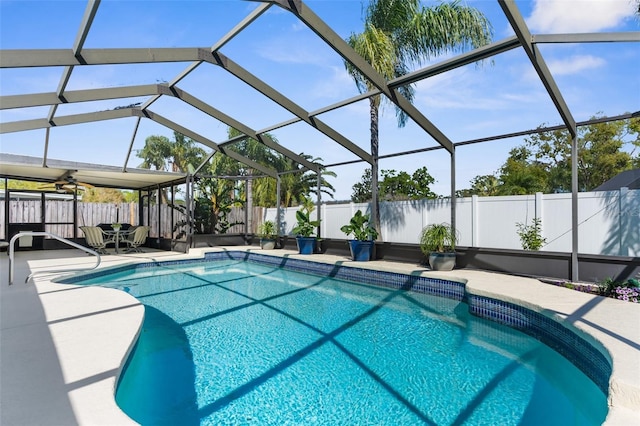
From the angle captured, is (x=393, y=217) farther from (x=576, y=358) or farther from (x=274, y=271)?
(x=576, y=358)

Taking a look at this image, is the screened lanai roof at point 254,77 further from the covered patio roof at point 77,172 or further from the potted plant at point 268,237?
the potted plant at point 268,237

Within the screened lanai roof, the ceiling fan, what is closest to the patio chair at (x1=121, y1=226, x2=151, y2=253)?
the screened lanai roof

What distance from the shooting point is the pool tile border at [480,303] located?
11.7 ft

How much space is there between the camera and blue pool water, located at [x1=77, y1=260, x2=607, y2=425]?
9.64 feet

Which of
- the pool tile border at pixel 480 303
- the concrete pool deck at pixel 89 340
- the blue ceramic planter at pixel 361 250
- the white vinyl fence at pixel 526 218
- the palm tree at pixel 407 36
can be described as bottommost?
the pool tile border at pixel 480 303

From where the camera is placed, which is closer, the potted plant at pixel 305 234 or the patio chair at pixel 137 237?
the potted plant at pixel 305 234

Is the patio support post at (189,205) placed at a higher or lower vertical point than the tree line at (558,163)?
lower

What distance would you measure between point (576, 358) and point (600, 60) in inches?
471

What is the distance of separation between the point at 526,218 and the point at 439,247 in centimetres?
274

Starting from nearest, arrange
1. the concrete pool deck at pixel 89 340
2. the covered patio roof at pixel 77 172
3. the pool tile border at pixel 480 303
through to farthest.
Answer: the concrete pool deck at pixel 89 340
the pool tile border at pixel 480 303
the covered patio roof at pixel 77 172

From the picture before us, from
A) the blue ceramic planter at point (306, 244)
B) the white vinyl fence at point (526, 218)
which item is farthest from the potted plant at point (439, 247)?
the blue ceramic planter at point (306, 244)

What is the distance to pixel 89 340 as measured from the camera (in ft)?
11.0

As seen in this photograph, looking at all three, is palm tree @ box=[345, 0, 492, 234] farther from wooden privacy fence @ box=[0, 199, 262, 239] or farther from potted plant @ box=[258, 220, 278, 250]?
wooden privacy fence @ box=[0, 199, 262, 239]

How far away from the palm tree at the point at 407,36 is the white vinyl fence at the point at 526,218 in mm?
1260
